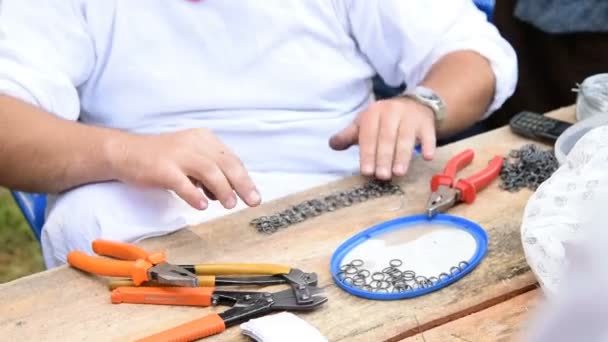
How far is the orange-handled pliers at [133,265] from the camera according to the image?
0.80 metres

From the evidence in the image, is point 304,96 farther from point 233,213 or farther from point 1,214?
point 1,214

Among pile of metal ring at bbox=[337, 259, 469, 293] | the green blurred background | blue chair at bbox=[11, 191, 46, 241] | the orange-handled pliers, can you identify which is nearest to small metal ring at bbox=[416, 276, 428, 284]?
pile of metal ring at bbox=[337, 259, 469, 293]

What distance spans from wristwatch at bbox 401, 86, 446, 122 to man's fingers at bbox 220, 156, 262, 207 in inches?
11.5

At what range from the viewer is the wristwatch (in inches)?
44.3

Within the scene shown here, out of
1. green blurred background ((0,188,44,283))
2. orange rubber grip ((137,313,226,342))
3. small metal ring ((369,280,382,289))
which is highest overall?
orange rubber grip ((137,313,226,342))

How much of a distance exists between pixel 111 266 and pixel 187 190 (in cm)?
13

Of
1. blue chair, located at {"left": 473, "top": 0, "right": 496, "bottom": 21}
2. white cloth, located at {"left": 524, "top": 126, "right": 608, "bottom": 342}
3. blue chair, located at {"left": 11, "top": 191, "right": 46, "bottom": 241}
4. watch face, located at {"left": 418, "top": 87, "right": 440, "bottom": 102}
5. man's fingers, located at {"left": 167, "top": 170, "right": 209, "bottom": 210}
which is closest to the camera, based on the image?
white cloth, located at {"left": 524, "top": 126, "right": 608, "bottom": 342}

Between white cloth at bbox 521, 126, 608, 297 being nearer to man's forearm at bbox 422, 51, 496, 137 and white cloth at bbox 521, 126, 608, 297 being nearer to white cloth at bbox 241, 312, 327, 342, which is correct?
white cloth at bbox 241, 312, 327, 342

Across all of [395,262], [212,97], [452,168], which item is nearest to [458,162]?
[452,168]

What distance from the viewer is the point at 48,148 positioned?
102 centimetres

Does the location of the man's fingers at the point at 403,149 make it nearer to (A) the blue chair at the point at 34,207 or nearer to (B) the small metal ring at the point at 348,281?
(B) the small metal ring at the point at 348,281

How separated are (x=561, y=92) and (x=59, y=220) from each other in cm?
138

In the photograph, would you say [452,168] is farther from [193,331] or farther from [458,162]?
[193,331]

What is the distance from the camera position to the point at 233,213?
3.24 feet
